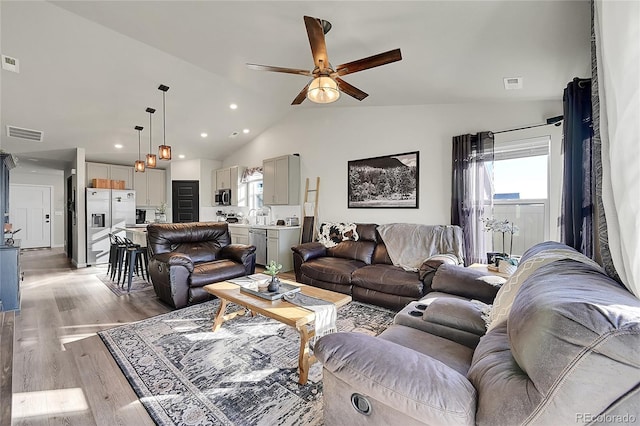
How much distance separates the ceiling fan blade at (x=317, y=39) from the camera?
1.99m

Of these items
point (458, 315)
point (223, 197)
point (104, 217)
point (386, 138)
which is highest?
point (386, 138)

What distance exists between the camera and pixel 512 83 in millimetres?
2803

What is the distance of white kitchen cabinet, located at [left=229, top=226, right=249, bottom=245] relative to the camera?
6.01 metres

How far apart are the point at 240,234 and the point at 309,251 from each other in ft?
8.35

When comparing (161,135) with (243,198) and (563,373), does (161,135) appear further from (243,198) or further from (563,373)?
(563,373)

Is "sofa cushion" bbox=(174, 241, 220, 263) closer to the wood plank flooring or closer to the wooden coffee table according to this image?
the wood plank flooring

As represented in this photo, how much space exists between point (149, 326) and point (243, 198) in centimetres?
429

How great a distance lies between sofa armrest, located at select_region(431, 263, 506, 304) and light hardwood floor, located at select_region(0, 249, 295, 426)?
231 cm

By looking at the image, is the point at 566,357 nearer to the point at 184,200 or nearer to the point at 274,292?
the point at 274,292

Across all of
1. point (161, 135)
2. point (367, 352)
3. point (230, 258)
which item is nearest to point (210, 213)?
point (161, 135)

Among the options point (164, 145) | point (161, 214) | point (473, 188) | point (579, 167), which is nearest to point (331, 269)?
point (473, 188)

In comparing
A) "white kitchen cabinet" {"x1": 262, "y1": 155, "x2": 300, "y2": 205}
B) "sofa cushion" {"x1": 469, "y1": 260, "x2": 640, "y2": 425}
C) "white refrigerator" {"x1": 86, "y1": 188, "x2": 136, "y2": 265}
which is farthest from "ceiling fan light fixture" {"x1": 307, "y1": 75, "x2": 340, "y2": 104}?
"white refrigerator" {"x1": 86, "y1": 188, "x2": 136, "y2": 265}

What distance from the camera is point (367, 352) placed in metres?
1.13

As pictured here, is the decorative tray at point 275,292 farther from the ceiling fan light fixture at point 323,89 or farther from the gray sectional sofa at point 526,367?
the ceiling fan light fixture at point 323,89
